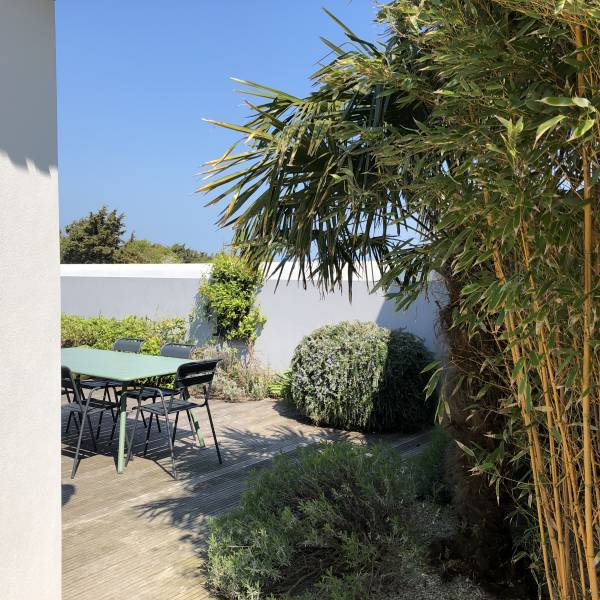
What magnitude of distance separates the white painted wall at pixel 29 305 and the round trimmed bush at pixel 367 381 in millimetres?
4421

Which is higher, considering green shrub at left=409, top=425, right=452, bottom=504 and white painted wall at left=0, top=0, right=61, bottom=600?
white painted wall at left=0, top=0, right=61, bottom=600

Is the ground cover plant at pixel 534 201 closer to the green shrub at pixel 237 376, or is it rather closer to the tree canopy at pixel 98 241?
the green shrub at pixel 237 376

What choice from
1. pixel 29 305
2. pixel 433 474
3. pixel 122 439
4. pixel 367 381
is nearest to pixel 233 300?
pixel 367 381

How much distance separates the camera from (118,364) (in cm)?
584

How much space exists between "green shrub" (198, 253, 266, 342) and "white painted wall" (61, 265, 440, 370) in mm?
173

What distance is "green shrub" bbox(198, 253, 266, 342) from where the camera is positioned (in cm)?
918

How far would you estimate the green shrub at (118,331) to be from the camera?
9727 mm

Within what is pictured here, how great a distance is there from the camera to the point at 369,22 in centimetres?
317

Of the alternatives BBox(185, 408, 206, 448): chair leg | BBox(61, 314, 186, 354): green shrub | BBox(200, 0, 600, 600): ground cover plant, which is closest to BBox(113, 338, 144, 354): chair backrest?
BBox(185, 408, 206, 448): chair leg

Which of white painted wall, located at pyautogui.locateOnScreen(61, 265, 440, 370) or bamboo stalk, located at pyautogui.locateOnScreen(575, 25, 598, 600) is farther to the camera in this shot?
white painted wall, located at pyautogui.locateOnScreen(61, 265, 440, 370)

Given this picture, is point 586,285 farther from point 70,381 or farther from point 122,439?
point 70,381

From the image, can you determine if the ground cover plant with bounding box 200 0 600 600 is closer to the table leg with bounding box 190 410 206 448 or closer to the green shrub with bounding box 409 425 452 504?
the green shrub with bounding box 409 425 452 504

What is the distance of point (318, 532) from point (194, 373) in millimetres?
2438

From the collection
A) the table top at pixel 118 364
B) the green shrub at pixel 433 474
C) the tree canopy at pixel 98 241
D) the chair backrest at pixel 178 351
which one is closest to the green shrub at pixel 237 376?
the chair backrest at pixel 178 351
